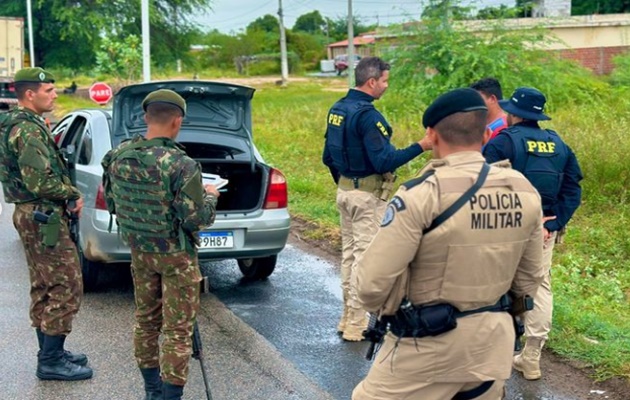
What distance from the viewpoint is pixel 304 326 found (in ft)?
19.3

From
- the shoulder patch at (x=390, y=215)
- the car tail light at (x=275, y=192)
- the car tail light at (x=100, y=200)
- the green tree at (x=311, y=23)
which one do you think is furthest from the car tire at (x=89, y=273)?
the green tree at (x=311, y=23)

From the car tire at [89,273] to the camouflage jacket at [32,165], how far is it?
1.85m

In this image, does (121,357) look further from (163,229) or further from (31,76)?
(31,76)

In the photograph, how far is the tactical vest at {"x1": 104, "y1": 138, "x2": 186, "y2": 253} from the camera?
3844 millimetres

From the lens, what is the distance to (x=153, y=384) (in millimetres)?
4266

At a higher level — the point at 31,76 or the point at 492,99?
the point at 31,76

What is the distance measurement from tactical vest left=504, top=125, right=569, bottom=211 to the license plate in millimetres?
2653

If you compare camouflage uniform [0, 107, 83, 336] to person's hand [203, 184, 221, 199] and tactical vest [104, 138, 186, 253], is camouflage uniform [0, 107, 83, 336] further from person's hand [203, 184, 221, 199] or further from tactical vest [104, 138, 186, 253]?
person's hand [203, 184, 221, 199]

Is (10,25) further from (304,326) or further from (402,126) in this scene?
(304,326)

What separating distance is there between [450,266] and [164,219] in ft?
5.61

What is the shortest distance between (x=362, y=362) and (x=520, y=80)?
1365cm

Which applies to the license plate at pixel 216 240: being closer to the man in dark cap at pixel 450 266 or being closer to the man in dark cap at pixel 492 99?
the man in dark cap at pixel 492 99

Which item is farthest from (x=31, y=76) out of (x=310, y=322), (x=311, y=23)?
(x=311, y=23)

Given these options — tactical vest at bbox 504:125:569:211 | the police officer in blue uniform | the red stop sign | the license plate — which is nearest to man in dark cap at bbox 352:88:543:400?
tactical vest at bbox 504:125:569:211
